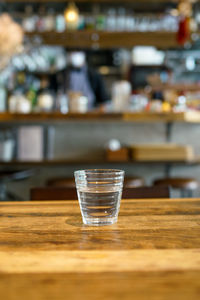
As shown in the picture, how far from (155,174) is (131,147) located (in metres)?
0.35

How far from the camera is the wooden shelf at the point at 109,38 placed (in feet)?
14.9

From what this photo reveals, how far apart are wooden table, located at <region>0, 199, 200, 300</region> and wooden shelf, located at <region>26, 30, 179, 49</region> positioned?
3.86m

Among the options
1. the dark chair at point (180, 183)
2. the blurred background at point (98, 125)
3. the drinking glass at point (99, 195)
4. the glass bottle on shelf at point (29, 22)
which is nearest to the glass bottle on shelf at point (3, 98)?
the blurred background at point (98, 125)

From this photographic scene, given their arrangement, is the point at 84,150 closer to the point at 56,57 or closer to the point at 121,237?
the point at 121,237

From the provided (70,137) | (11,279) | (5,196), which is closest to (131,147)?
(70,137)

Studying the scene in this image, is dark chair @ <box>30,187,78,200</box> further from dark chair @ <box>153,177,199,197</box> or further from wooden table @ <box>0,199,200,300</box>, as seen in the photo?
dark chair @ <box>153,177,199,197</box>

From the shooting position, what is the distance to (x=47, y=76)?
6.43 m

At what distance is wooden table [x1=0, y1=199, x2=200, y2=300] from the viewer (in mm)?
465

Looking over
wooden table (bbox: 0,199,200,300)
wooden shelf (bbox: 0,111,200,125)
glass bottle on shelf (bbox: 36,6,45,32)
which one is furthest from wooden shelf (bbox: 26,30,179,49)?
wooden table (bbox: 0,199,200,300)

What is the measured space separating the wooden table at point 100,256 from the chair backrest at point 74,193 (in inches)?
12.5

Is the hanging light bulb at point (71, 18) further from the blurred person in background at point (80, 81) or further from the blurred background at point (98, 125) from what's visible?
the blurred person in background at point (80, 81)

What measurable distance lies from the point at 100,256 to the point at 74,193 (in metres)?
0.71

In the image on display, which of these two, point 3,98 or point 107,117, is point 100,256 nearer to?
point 107,117

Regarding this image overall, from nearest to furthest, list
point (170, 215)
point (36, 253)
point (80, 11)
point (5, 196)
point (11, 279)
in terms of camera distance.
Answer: point (11, 279), point (36, 253), point (170, 215), point (5, 196), point (80, 11)
